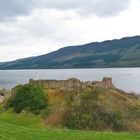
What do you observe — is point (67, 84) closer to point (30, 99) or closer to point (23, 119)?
point (30, 99)

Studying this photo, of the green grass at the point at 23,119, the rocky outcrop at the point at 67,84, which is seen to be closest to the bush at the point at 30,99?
the green grass at the point at 23,119

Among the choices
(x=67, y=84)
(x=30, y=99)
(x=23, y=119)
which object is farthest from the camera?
(x=67, y=84)

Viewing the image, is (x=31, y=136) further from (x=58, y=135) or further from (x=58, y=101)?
(x=58, y=101)

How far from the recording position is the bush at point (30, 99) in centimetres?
5259

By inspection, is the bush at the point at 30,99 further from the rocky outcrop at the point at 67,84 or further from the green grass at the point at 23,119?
the rocky outcrop at the point at 67,84

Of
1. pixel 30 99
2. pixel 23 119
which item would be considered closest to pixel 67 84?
pixel 30 99

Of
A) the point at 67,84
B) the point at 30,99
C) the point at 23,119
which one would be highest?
the point at 67,84

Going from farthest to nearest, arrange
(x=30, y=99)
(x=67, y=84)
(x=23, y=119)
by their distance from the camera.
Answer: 1. (x=67, y=84)
2. (x=30, y=99)
3. (x=23, y=119)

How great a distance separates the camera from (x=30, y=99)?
53.2 m

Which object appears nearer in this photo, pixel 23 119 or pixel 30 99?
pixel 23 119

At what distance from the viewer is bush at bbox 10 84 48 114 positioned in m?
52.6

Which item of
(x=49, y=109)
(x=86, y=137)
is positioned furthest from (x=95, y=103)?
(x=86, y=137)

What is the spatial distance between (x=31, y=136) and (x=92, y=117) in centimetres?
2446

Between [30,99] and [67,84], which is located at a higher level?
[67,84]
